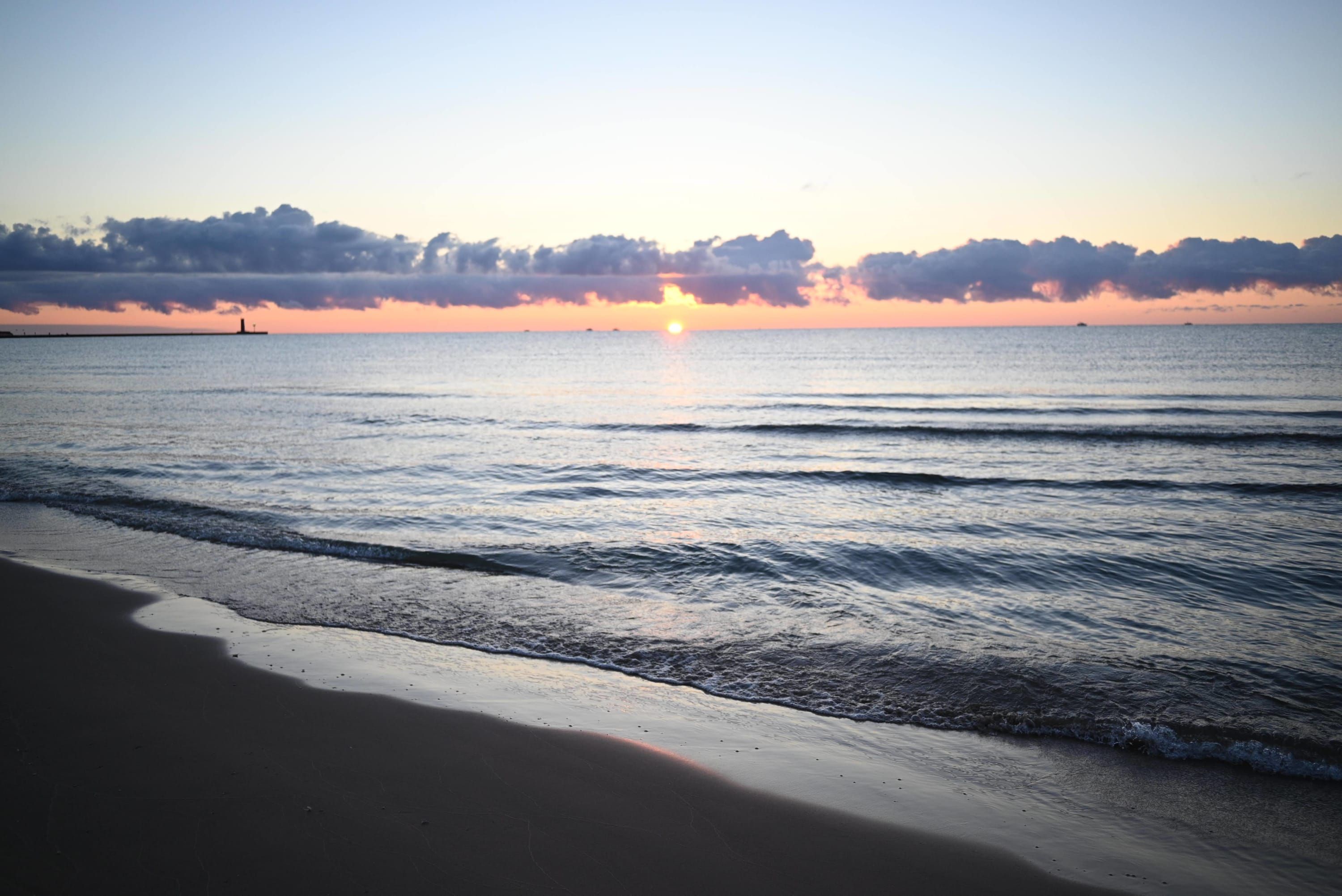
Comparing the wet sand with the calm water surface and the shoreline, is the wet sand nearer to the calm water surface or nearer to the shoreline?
the shoreline

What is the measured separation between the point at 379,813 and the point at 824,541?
10327mm

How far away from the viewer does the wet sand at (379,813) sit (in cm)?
470

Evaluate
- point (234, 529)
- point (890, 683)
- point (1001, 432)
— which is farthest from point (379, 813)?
point (1001, 432)

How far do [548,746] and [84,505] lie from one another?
54.2ft

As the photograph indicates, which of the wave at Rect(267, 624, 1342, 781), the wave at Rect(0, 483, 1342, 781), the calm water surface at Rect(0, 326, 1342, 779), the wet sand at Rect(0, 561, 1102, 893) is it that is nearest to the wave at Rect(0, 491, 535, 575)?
the calm water surface at Rect(0, 326, 1342, 779)

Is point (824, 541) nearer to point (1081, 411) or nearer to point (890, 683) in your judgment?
point (890, 683)

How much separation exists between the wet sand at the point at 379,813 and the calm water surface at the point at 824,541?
7.28 feet

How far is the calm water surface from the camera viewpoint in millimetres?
8234

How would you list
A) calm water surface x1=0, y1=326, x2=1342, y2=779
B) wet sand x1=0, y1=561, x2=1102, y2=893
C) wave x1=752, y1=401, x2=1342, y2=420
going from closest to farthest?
wet sand x1=0, y1=561, x2=1102, y2=893, calm water surface x1=0, y1=326, x2=1342, y2=779, wave x1=752, y1=401, x2=1342, y2=420

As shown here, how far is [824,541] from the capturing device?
14.2m

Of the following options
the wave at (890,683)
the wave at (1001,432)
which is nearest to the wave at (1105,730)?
the wave at (890,683)

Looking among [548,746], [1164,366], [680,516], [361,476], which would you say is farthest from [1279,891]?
[1164,366]

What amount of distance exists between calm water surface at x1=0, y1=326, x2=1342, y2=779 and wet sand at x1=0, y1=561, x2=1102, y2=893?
2.22m

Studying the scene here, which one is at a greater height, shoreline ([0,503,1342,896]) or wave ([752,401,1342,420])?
wave ([752,401,1342,420])
